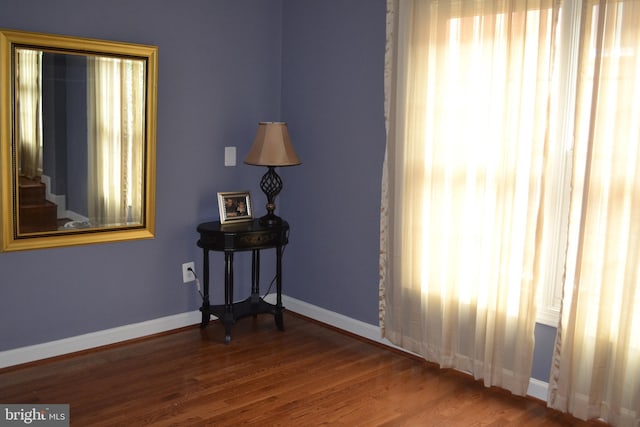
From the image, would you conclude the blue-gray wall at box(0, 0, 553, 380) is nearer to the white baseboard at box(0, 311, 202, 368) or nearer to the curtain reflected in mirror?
the white baseboard at box(0, 311, 202, 368)

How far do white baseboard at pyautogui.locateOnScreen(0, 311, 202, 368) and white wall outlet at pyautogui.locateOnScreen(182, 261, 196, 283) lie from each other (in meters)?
0.24

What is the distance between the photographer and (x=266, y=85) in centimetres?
473

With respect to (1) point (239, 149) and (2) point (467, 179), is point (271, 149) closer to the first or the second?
(1) point (239, 149)

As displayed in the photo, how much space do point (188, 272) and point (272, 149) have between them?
104 cm

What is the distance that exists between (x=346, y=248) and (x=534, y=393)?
1.58 m

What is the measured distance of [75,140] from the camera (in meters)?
3.75

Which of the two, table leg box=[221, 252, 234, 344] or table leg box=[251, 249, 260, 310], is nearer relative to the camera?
table leg box=[221, 252, 234, 344]

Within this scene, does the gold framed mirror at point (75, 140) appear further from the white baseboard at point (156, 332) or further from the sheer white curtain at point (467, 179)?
the sheer white curtain at point (467, 179)

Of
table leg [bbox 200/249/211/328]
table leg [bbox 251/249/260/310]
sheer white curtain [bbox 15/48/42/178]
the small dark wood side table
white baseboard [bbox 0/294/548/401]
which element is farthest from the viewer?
table leg [bbox 251/249/260/310]

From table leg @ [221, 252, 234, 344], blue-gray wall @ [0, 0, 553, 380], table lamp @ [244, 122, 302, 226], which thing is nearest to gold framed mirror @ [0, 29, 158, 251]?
blue-gray wall @ [0, 0, 553, 380]

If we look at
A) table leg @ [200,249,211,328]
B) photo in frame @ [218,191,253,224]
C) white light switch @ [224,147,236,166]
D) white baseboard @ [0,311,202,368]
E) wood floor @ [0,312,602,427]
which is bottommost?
wood floor @ [0,312,602,427]

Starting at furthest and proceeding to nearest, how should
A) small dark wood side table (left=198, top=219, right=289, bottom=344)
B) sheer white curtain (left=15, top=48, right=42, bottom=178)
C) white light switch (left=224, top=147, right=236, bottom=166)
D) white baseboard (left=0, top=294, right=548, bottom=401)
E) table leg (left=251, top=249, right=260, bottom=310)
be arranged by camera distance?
table leg (left=251, top=249, right=260, bottom=310) < white light switch (left=224, top=147, right=236, bottom=166) < small dark wood side table (left=198, top=219, right=289, bottom=344) < white baseboard (left=0, top=294, right=548, bottom=401) < sheer white curtain (left=15, top=48, right=42, bottom=178)

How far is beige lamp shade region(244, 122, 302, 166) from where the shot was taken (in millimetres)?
4215

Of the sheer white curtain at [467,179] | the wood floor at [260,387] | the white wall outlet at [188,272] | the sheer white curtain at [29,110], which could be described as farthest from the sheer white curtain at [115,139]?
the sheer white curtain at [467,179]
